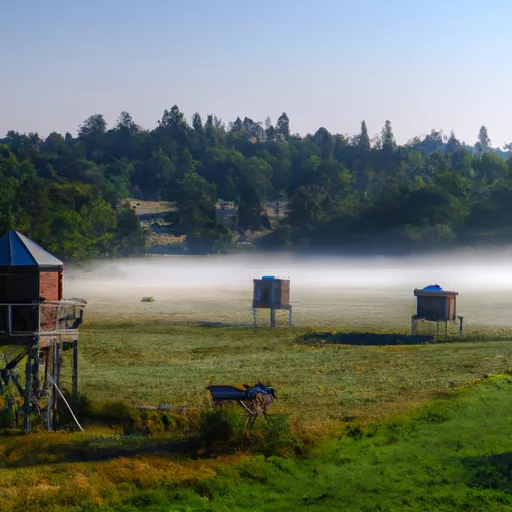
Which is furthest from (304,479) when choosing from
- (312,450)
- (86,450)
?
(86,450)

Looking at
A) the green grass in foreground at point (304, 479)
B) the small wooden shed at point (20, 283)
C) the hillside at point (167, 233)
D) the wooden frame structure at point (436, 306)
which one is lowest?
the green grass in foreground at point (304, 479)

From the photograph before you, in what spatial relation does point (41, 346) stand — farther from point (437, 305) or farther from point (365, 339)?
point (437, 305)

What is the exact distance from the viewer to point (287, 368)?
1913 inches

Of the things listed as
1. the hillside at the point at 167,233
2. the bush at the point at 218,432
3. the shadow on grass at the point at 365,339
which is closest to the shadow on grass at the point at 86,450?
the bush at the point at 218,432

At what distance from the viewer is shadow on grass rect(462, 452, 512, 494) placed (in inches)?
1123

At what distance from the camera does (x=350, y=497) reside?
27.5 m

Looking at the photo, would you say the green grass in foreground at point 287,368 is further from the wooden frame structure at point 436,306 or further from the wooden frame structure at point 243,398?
the wooden frame structure at point 436,306

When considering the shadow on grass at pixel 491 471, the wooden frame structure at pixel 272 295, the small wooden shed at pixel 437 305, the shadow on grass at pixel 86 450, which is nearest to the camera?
the shadow on grass at pixel 491 471

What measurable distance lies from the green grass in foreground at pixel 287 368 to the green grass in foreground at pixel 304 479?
336 cm

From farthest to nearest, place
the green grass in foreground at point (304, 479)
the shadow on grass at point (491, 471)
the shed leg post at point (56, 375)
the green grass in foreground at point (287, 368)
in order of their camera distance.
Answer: the green grass in foreground at point (287, 368) → the shed leg post at point (56, 375) → the shadow on grass at point (491, 471) → the green grass in foreground at point (304, 479)

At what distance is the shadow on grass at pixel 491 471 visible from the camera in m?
28.5

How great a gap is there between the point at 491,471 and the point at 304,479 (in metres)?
5.74

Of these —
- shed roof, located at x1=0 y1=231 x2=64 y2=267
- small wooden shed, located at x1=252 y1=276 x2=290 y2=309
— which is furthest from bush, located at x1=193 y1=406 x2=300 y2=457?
small wooden shed, located at x1=252 y1=276 x2=290 y2=309

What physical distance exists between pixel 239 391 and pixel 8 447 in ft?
26.5
